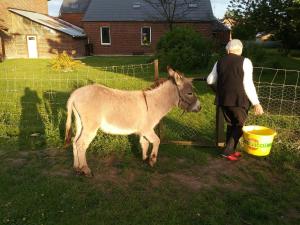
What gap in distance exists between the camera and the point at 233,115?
575 cm

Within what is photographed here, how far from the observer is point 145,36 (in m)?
36.2

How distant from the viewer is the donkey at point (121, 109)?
5.34 metres

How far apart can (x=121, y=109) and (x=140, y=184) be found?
1.26m

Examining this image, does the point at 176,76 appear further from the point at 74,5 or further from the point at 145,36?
the point at 74,5

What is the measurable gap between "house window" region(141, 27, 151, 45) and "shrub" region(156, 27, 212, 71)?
15.7 metres

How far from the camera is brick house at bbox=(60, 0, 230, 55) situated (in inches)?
1380

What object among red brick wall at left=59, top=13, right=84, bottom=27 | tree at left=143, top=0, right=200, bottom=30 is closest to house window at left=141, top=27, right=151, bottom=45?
tree at left=143, top=0, right=200, bottom=30

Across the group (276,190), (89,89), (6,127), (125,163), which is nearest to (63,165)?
(125,163)

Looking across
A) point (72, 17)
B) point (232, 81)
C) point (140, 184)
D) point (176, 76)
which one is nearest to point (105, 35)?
point (72, 17)

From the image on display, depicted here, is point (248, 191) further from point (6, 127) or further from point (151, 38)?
point (151, 38)

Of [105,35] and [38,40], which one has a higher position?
[105,35]

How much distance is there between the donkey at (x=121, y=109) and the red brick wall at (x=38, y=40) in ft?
91.2

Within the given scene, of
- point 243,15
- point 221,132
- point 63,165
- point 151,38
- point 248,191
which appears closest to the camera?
point 248,191

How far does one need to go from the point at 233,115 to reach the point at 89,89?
98.6 inches
